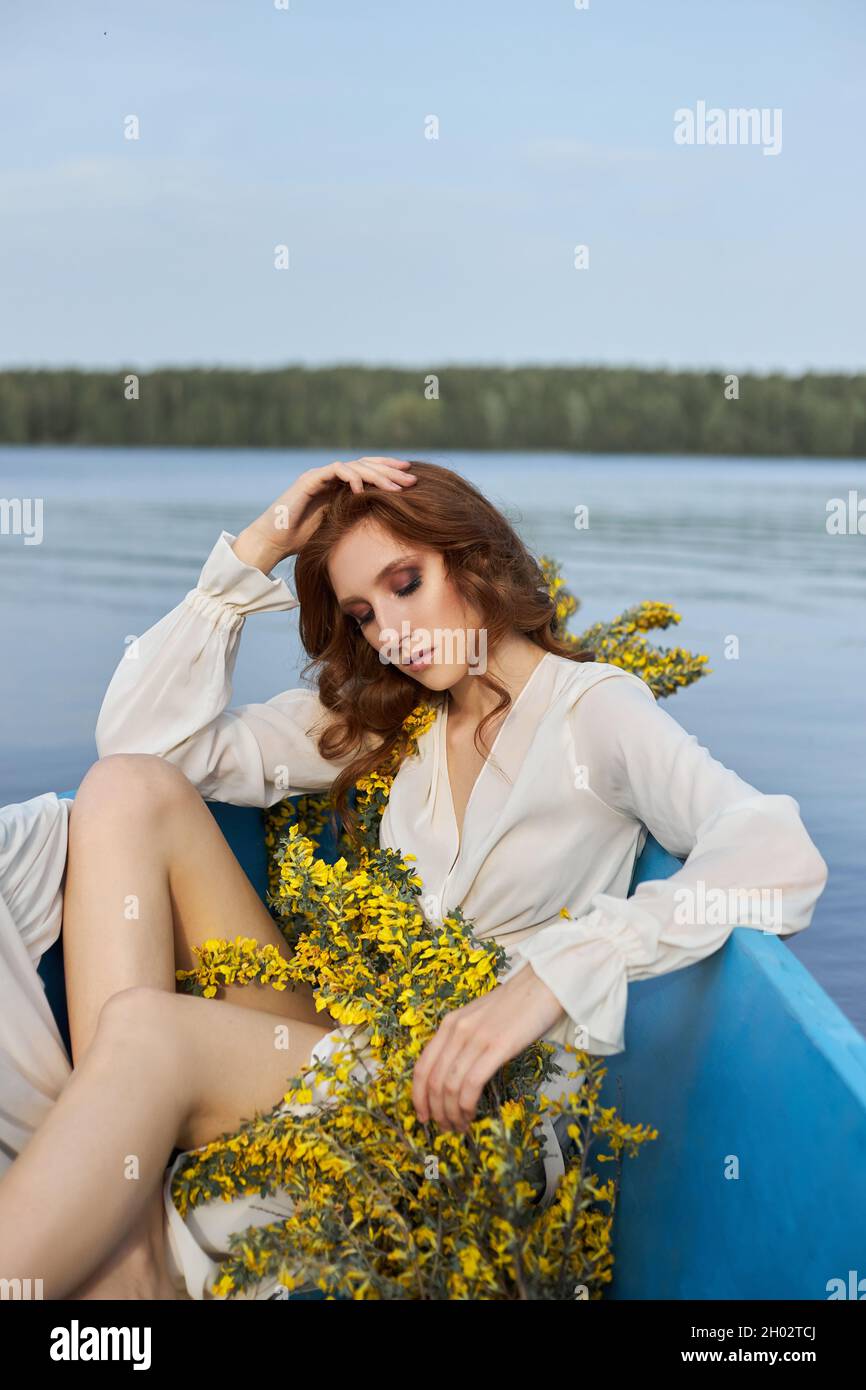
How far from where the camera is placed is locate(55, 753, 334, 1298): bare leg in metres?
1.67

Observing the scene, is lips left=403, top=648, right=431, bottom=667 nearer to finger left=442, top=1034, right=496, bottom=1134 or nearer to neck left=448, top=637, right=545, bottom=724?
neck left=448, top=637, right=545, bottom=724

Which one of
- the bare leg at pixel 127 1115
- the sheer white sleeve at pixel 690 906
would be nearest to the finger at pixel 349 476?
the sheer white sleeve at pixel 690 906

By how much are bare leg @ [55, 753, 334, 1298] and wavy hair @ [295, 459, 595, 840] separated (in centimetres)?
29

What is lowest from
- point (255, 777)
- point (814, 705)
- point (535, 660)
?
point (814, 705)

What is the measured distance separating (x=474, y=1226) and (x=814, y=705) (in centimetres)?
441

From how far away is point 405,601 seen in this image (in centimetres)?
188

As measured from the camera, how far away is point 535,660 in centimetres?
197

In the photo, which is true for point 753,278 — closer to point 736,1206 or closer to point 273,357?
point 273,357

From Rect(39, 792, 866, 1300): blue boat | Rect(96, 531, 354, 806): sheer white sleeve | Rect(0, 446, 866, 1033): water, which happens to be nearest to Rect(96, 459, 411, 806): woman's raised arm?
Rect(96, 531, 354, 806): sheer white sleeve

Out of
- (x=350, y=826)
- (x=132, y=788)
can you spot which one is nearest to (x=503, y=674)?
(x=350, y=826)

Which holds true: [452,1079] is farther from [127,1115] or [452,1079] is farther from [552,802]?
[552,802]

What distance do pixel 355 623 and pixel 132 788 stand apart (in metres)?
0.45

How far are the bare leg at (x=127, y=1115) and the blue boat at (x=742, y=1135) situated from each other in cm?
21
